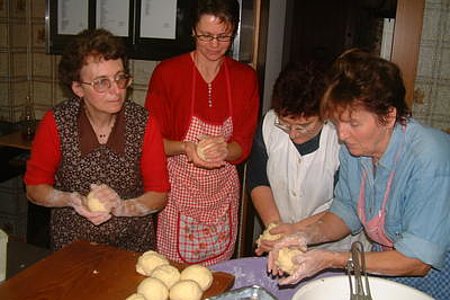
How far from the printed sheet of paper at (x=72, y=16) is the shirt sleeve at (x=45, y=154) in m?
1.41

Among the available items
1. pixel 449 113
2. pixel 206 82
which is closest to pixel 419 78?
pixel 449 113

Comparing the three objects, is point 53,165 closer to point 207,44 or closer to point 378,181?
point 207,44

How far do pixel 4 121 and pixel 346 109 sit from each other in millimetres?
2526

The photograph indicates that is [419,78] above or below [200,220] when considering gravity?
above

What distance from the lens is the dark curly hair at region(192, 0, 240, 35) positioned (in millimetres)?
1791

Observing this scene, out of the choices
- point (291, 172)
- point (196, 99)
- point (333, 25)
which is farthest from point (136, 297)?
point (333, 25)

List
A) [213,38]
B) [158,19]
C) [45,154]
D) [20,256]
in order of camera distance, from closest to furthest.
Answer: [20,256], [45,154], [213,38], [158,19]

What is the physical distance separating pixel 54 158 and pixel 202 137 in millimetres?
564

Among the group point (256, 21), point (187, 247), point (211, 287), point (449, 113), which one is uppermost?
point (256, 21)

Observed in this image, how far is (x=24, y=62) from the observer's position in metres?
3.11

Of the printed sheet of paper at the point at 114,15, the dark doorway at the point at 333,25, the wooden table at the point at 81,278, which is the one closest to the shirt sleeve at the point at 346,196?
the wooden table at the point at 81,278

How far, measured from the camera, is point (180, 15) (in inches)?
101

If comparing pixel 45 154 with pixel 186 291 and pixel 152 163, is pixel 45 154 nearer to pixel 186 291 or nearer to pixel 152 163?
pixel 152 163

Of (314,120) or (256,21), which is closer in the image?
(314,120)
